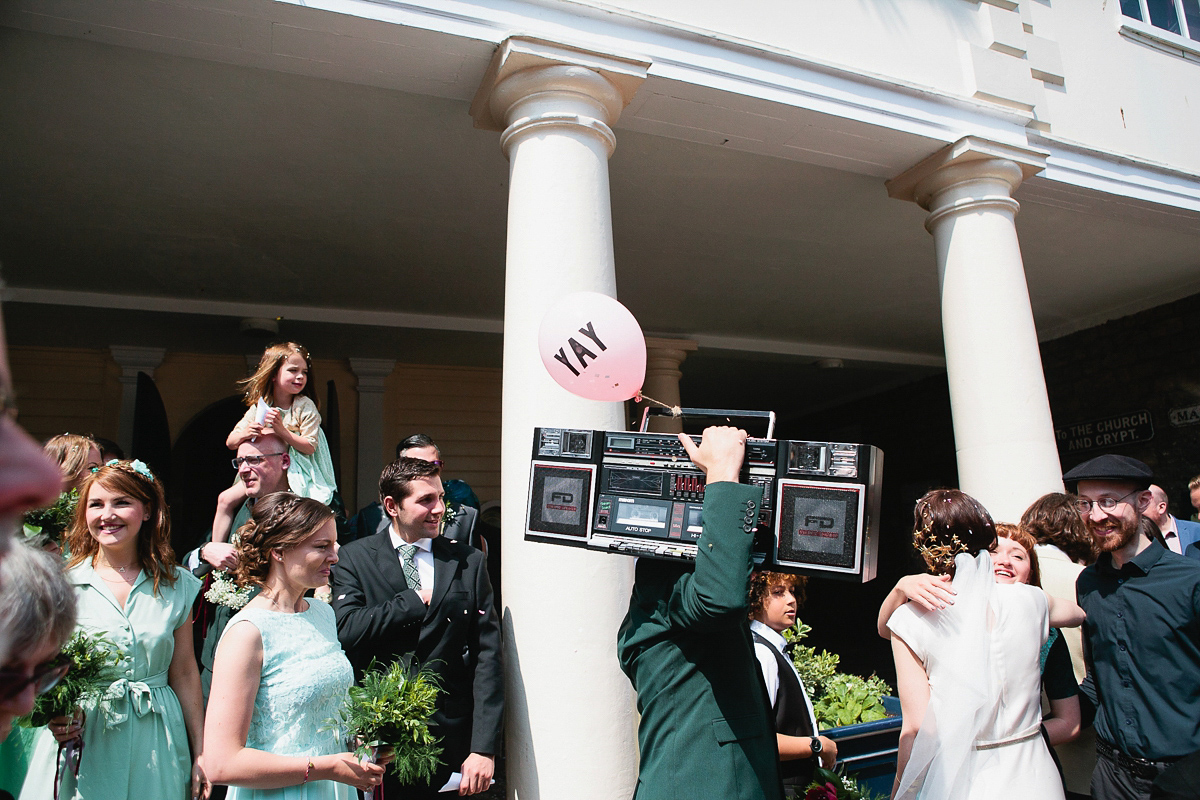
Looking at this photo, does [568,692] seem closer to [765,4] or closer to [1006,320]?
[1006,320]

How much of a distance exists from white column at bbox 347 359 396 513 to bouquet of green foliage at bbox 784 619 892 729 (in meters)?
6.02

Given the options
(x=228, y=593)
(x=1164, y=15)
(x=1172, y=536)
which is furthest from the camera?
(x=1164, y=15)

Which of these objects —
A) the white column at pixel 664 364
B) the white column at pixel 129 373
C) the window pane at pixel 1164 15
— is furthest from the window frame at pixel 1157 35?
the white column at pixel 129 373

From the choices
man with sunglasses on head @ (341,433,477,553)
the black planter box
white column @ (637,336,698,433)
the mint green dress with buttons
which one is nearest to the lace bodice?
the mint green dress with buttons

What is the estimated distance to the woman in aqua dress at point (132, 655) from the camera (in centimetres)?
246

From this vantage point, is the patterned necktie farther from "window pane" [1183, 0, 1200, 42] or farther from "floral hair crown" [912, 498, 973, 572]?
"window pane" [1183, 0, 1200, 42]

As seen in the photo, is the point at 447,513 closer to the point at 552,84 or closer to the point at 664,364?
the point at 552,84

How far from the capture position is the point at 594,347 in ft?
8.21

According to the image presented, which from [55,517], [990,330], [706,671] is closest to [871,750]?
[706,671]

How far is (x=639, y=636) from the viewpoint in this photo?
2.07 metres

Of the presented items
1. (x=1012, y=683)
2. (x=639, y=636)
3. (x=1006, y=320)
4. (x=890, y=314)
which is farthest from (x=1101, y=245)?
(x=639, y=636)

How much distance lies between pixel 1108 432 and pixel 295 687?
883 centimetres

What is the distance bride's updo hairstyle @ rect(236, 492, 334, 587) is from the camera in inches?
97.0

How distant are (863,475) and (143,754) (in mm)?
2407
